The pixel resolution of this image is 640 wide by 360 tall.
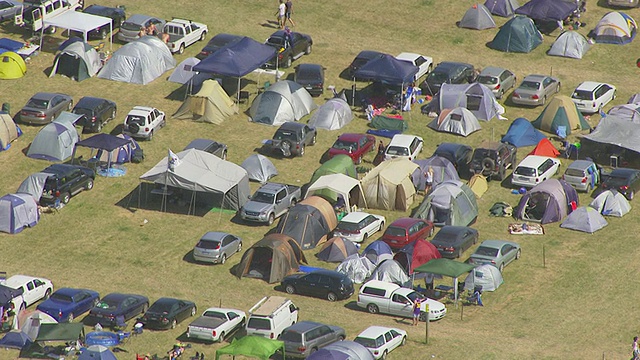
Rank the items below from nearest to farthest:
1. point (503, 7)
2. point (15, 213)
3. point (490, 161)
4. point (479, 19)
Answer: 1. point (15, 213)
2. point (490, 161)
3. point (479, 19)
4. point (503, 7)

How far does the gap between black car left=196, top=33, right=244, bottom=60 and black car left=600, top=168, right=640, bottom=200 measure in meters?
24.7

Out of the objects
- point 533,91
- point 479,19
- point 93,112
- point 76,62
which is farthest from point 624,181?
point 76,62

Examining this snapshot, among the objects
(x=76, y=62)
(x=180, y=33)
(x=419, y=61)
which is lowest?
(x=76, y=62)

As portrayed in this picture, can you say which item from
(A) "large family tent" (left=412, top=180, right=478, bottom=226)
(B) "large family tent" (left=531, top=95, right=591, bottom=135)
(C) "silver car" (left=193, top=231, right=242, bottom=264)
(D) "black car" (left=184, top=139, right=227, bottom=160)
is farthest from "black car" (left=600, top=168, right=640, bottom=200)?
(D) "black car" (left=184, top=139, right=227, bottom=160)

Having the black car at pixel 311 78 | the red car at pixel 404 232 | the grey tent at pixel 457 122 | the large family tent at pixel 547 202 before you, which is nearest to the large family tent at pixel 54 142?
the black car at pixel 311 78

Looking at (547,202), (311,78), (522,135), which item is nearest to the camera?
(547,202)

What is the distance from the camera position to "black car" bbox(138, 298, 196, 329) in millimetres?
53062

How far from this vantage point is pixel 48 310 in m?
53.8

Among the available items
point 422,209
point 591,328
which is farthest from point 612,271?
point 422,209

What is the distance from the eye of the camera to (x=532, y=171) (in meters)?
66.2

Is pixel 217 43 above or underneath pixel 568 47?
above

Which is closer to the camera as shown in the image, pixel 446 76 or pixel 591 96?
pixel 591 96

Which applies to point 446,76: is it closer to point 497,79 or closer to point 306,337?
point 497,79

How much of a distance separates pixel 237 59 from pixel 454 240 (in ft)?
66.8
